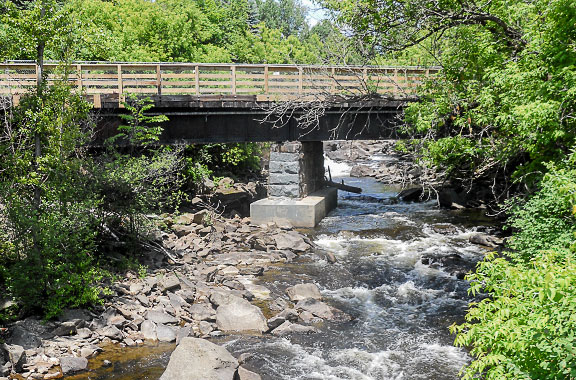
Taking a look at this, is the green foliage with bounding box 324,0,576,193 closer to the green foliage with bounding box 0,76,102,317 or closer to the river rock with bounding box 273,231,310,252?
the river rock with bounding box 273,231,310,252

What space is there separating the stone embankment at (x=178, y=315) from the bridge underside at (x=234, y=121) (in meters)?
5.55

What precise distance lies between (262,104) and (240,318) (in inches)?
462

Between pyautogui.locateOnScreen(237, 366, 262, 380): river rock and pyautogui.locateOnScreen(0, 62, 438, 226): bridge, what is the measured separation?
1136 cm

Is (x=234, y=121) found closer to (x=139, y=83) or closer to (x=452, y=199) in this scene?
(x=139, y=83)

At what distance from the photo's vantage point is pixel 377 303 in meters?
14.6

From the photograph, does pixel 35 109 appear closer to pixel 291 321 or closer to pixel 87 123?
pixel 87 123

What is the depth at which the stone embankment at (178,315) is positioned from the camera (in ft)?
34.0

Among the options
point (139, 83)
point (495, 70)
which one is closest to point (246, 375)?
point (495, 70)

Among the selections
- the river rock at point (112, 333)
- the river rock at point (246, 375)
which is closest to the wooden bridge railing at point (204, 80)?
the river rock at point (112, 333)

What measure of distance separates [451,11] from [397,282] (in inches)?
309

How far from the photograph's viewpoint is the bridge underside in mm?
21141

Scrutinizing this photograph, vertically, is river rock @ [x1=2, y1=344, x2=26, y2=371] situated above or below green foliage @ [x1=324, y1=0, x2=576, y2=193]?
below

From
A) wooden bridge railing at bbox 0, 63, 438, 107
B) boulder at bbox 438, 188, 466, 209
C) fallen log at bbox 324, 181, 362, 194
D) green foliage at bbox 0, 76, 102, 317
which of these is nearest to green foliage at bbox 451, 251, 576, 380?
green foliage at bbox 0, 76, 102, 317

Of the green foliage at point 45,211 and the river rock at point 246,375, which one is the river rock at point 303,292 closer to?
the river rock at point 246,375
